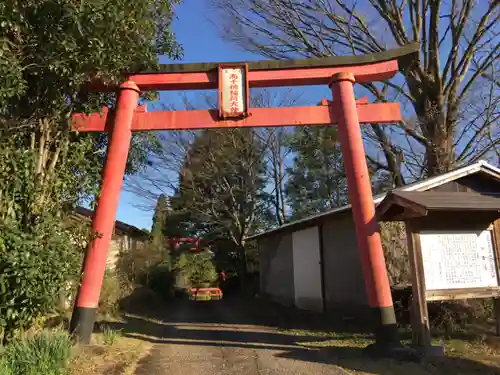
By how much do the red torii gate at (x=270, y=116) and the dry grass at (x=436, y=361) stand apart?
4.15 ft

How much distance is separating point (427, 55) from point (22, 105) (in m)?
13.5

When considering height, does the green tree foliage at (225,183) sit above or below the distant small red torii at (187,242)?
above

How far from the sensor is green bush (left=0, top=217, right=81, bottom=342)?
636 centimetres

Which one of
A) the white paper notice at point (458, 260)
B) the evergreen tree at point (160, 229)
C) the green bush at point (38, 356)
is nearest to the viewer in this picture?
the green bush at point (38, 356)

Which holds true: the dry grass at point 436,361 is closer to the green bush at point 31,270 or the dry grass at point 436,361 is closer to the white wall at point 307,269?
the green bush at point 31,270

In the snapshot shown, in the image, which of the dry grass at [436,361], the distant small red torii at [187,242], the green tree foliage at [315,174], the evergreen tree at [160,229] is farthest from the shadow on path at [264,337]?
the green tree foliage at [315,174]

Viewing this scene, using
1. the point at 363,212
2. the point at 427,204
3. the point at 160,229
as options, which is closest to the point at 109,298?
the point at 363,212

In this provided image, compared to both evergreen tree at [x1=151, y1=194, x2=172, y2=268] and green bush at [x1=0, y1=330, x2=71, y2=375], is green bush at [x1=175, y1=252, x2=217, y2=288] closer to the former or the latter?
evergreen tree at [x1=151, y1=194, x2=172, y2=268]

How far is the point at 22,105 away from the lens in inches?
303

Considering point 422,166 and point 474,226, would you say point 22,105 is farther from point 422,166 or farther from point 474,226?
point 422,166

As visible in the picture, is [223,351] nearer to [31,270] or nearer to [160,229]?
[31,270]

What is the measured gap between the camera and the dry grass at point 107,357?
691 centimetres

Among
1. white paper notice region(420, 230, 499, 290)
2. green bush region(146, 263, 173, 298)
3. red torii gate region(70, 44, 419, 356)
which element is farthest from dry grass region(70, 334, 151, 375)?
green bush region(146, 263, 173, 298)

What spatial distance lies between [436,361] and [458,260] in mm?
2028
